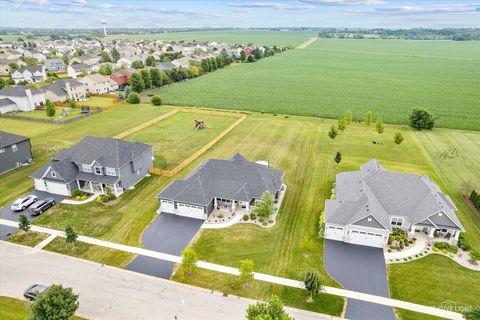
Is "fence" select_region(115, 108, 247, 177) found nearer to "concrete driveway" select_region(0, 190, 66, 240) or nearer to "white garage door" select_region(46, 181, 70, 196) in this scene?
"white garage door" select_region(46, 181, 70, 196)

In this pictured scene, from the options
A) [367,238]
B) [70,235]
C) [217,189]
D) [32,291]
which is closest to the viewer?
[32,291]

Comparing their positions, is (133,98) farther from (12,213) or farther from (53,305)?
(53,305)

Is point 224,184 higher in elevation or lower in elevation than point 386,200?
higher

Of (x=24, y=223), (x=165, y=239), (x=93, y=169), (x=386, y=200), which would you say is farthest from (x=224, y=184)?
(x=24, y=223)

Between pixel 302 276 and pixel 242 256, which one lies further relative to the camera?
pixel 242 256

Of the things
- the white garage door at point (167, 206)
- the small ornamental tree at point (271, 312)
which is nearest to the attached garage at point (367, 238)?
the small ornamental tree at point (271, 312)

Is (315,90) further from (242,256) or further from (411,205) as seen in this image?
(242,256)

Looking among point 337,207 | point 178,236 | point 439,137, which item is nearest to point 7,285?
point 178,236

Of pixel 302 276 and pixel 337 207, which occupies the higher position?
pixel 337 207
